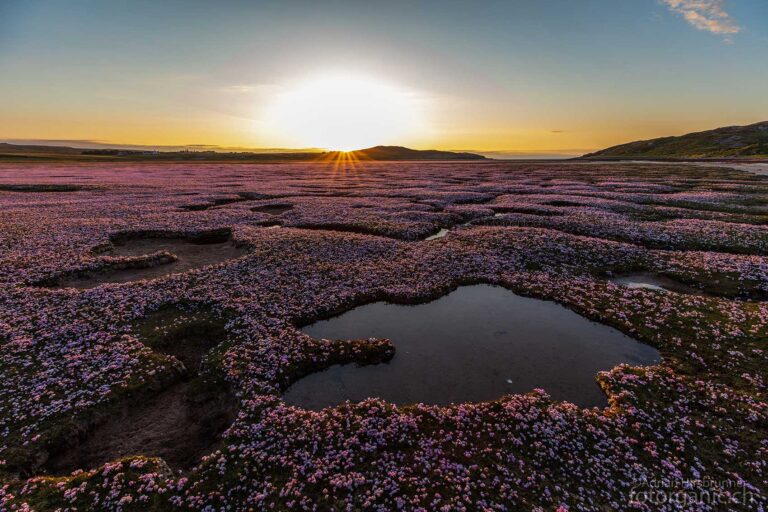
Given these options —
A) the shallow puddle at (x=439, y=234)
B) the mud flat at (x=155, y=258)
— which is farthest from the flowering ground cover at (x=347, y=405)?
the shallow puddle at (x=439, y=234)

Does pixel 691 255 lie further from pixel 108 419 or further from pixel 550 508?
pixel 108 419

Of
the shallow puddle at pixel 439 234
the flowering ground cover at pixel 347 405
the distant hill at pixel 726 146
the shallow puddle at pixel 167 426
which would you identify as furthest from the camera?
the distant hill at pixel 726 146

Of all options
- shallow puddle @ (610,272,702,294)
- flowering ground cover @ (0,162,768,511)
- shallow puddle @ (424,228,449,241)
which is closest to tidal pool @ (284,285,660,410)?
flowering ground cover @ (0,162,768,511)

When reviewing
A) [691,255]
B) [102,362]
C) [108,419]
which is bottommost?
[108,419]

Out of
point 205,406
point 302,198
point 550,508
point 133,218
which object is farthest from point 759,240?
point 133,218

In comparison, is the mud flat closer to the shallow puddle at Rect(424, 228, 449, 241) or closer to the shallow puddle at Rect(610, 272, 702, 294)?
the shallow puddle at Rect(424, 228, 449, 241)

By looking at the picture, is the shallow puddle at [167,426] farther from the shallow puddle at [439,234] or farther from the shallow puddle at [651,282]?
the shallow puddle at [439,234]

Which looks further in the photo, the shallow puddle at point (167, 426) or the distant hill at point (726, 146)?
the distant hill at point (726, 146)
